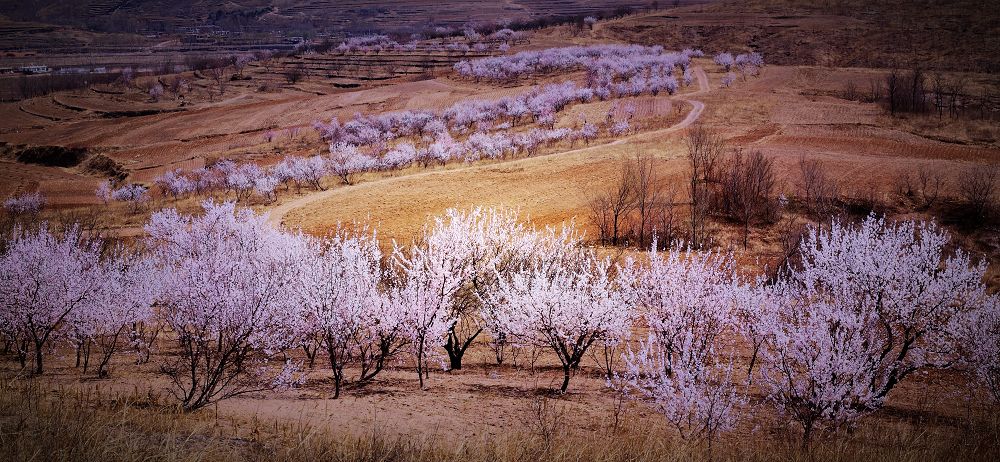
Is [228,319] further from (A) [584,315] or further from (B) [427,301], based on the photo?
(A) [584,315]

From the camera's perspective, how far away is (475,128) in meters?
69.4

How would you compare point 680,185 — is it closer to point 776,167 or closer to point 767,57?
point 776,167

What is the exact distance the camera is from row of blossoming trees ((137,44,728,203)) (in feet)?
178

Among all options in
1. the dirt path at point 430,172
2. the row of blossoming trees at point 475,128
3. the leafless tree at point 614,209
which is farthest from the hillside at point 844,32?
the leafless tree at point 614,209

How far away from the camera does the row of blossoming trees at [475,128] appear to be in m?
54.2

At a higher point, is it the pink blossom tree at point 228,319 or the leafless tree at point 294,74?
the leafless tree at point 294,74

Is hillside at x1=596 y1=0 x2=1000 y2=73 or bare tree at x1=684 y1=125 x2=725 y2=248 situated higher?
hillside at x1=596 y1=0 x2=1000 y2=73

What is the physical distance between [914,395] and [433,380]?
13.3 metres

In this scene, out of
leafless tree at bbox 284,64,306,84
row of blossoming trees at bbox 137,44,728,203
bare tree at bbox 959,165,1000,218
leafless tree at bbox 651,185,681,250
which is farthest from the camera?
leafless tree at bbox 284,64,306,84

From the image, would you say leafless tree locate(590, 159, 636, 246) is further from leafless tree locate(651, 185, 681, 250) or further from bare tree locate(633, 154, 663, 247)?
leafless tree locate(651, 185, 681, 250)

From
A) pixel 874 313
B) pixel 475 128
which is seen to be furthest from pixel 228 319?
pixel 475 128

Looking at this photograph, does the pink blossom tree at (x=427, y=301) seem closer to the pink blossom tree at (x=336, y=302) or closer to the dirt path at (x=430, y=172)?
the pink blossom tree at (x=336, y=302)

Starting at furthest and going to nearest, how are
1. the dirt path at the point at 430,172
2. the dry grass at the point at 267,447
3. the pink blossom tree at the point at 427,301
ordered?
the dirt path at the point at 430,172
the pink blossom tree at the point at 427,301
the dry grass at the point at 267,447

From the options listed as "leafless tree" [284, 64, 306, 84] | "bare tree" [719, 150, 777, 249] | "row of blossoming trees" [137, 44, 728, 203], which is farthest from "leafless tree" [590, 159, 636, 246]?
"leafless tree" [284, 64, 306, 84]
